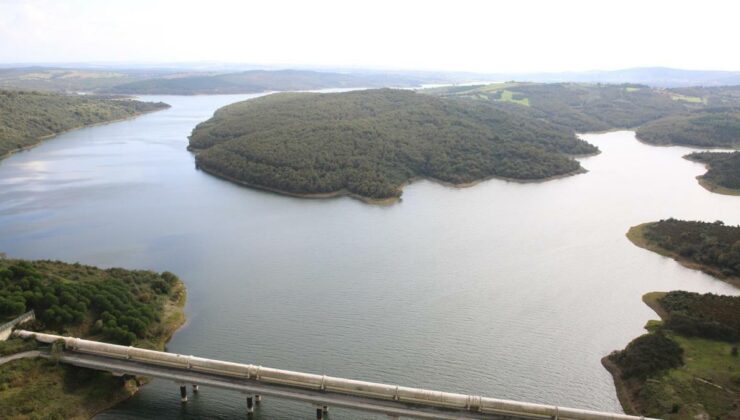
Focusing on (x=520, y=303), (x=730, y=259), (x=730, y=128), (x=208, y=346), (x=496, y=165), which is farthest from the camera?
(x=730, y=128)

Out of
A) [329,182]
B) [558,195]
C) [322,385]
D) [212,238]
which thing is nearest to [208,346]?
[322,385]

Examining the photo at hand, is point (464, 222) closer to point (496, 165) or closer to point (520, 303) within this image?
point (520, 303)

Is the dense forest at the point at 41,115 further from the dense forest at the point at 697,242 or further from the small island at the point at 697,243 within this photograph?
the dense forest at the point at 697,242

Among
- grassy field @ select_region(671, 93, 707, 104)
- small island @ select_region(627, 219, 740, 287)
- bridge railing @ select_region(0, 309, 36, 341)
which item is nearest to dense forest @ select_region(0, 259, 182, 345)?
bridge railing @ select_region(0, 309, 36, 341)

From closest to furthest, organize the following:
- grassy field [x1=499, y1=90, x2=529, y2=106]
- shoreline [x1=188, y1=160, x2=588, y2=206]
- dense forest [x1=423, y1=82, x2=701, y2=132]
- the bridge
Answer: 1. the bridge
2. shoreline [x1=188, y1=160, x2=588, y2=206]
3. dense forest [x1=423, y1=82, x2=701, y2=132]
4. grassy field [x1=499, y1=90, x2=529, y2=106]

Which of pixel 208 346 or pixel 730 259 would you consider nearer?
pixel 208 346

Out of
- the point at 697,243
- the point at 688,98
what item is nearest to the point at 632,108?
the point at 688,98

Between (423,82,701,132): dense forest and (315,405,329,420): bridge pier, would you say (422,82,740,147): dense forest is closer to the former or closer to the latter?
(423,82,701,132): dense forest

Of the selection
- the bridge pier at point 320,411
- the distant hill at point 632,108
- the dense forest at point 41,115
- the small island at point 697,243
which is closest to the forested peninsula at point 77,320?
the bridge pier at point 320,411
